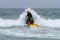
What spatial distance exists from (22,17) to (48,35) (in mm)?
5389

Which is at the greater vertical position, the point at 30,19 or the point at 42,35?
the point at 30,19

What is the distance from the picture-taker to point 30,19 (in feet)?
52.9

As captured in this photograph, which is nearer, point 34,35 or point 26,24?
point 34,35

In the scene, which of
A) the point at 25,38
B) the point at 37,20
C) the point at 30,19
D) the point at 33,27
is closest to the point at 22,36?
the point at 25,38

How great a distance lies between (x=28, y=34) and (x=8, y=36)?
1.10 m

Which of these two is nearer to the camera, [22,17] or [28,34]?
[28,34]

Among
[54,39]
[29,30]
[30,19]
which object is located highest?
[30,19]

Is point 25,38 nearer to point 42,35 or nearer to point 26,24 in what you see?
point 42,35

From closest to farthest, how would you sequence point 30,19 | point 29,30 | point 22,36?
point 22,36 < point 29,30 < point 30,19

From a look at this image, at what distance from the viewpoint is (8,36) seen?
505 inches

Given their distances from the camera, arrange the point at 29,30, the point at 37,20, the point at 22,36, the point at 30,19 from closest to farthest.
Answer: the point at 22,36 → the point at 29,30 → the point at 30,19 → the point at 37,20

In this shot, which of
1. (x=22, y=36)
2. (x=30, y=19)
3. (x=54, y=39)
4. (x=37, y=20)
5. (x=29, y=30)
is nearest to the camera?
(x=54, y=39)

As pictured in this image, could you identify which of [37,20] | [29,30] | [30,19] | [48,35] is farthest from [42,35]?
[37,20]

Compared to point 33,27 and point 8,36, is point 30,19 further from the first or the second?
point 8,36
